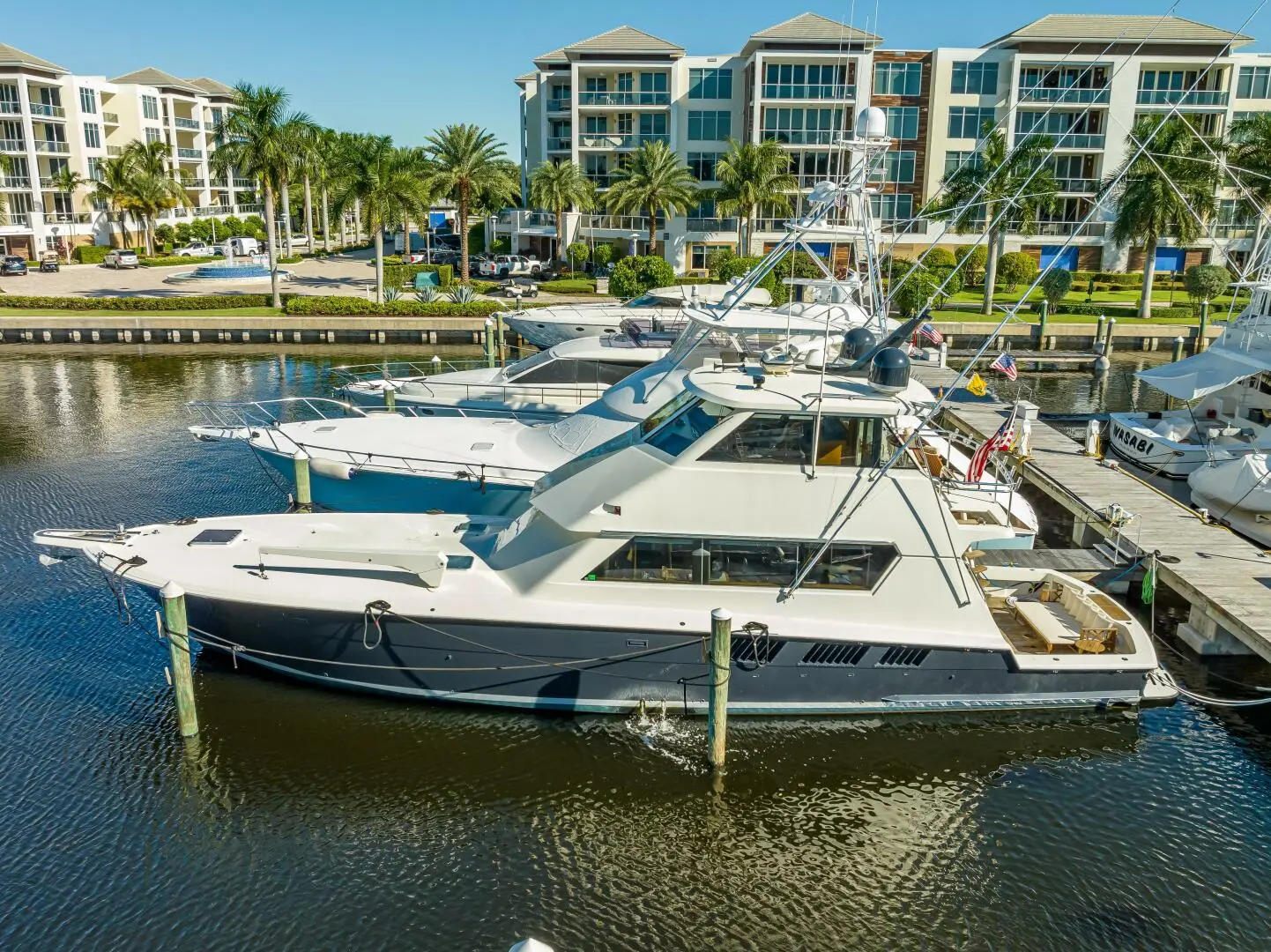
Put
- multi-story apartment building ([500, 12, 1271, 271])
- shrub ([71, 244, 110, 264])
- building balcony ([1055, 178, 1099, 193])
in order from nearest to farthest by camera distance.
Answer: multi-story apartment building ([500, 12, 1271, 271])
building balcony ([1055, 178, 1099, 193])
shrub ([71, 244, 110, 264])

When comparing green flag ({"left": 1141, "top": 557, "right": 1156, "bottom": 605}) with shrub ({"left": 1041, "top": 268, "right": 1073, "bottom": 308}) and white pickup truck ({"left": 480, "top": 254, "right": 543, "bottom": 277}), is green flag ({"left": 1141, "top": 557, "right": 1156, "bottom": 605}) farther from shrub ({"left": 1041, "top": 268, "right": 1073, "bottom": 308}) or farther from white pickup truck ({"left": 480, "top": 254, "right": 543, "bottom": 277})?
white pickup truck ({"left": 480, "top": 254, "right": 543, "bottom": 277})

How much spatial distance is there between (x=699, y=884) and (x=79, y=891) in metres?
6.65

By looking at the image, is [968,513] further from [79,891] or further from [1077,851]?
[79,891]

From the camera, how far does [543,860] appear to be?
1134cm

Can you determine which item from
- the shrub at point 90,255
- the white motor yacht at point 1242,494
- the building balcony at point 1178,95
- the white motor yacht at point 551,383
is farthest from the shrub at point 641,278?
the shrub at point 90,255

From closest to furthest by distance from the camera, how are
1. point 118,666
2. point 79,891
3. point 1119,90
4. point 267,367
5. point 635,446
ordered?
point 79,891 < point 635,446 < point 118,666 < point 267,367 < point 1119,90

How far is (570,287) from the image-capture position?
54438mm

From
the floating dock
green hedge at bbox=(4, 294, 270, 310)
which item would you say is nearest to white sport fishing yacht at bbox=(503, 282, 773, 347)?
the floating dock

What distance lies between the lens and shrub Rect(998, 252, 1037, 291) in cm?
5588

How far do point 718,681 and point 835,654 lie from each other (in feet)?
6.18

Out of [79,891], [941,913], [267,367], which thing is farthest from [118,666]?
[267,367]

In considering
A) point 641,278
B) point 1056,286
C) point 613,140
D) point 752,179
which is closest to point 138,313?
point 641,278

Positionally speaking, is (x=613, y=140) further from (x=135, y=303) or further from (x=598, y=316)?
(x=598, y=316)

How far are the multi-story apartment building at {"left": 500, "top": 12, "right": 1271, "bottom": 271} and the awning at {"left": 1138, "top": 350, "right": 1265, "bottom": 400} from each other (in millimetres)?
32764
